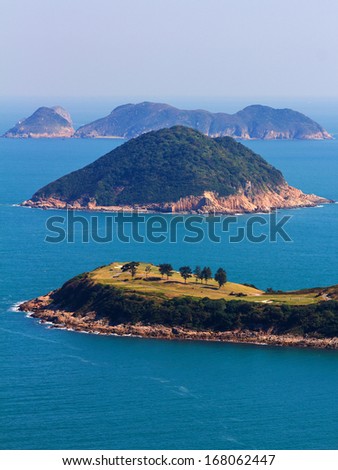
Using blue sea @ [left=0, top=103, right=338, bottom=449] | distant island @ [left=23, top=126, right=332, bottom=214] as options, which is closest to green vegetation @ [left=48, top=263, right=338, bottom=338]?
blue sea @ [left=0, top=103, right=338, bottom=449]

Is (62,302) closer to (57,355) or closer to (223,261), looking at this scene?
(57,355)

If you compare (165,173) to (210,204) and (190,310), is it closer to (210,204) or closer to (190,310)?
(210,204)

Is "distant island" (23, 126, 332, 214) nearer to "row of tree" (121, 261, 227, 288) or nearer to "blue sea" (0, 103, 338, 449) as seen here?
"blue sea" (0, 103, 338, 449)

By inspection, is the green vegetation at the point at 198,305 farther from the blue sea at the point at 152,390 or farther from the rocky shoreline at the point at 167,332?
the blue sea at the point at 152,390

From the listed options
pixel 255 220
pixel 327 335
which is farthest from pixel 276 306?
pixel 255 220

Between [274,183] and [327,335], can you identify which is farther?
[274,183]

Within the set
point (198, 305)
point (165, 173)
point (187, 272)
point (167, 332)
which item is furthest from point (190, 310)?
point (165, 173)
